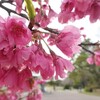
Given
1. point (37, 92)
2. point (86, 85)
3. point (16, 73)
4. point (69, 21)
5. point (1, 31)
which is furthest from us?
point (86, 85)

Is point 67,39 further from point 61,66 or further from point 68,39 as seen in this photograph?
point 61,66

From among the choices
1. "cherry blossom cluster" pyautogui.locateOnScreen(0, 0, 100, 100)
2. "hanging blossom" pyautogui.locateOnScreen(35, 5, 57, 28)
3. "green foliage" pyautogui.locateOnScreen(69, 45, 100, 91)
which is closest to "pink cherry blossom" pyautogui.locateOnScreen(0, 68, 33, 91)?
"cherry blossom cluster" pyautogui.locateOnScreen(0, 0, 100, 100)

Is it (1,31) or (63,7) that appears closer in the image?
(1,31)

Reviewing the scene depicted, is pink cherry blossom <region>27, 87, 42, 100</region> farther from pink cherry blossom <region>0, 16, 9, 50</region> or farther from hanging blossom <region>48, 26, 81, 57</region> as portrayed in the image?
pink cherry blossom <region>0, 16, 9, 50</region>

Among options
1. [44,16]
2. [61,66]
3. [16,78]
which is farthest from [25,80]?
[44,16]

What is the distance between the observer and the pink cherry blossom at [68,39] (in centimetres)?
128

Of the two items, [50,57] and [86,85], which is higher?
[86,85]

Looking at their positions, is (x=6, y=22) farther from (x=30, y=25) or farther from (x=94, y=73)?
(x=94, y=73)

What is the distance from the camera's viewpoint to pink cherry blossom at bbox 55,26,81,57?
1279 millimetres

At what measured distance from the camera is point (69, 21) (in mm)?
1529

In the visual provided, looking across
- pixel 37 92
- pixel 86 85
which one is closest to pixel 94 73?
pixel 86 85

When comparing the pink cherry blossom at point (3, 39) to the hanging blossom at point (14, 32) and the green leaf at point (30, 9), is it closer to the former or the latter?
the hanging blossom at point (14, 32)

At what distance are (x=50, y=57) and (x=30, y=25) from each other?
0.14 m

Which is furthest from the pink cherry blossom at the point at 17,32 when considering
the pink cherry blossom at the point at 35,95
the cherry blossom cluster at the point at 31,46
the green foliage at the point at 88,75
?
the green foliage at the point at 88,75
